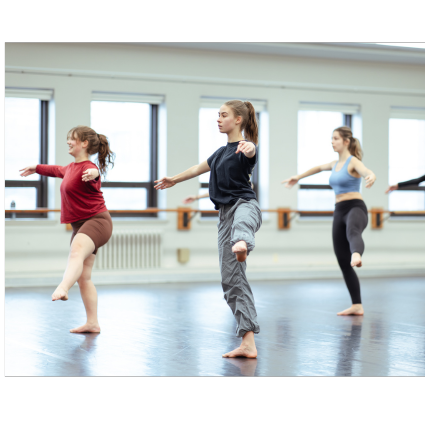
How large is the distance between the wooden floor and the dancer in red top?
40cm

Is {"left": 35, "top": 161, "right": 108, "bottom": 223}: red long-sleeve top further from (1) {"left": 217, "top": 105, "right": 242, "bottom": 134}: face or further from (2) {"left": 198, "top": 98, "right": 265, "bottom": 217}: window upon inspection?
(2) {"left": 198, "top": 98, "right": 265, "bottom": 217}: window

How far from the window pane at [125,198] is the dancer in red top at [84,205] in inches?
147

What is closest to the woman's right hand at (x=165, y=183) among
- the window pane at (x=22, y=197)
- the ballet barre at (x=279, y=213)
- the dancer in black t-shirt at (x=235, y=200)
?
the dancer in black t-shirt at (x=235, y=200)

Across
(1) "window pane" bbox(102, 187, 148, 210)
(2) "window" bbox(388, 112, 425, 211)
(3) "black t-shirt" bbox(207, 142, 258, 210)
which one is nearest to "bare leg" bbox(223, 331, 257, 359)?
(3) "black t-shirt" bbox(207, 142, 258, 210)

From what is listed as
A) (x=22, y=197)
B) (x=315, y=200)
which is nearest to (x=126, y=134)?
(x=22, y=197)

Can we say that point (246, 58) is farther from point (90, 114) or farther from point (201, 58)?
point (90, 114)

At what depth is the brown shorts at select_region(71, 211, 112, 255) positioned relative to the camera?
3.32 metres

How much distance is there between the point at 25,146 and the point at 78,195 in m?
3.95

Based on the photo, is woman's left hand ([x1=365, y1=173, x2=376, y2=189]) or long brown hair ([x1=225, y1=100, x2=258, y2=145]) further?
woman's left hand ([x1=365, y1=173, x2=376, y2=189])

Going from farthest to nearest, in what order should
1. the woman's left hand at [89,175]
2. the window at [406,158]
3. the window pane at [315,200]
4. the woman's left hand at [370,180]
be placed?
the window at [406,158] → the window pane at [315,200] → the woman's left hand at [370,180] → the woman's left hand at [89,175]

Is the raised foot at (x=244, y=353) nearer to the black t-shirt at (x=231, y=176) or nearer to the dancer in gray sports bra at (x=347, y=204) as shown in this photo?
the black t-shirt at (x=231, y=176)

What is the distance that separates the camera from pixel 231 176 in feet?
9.25

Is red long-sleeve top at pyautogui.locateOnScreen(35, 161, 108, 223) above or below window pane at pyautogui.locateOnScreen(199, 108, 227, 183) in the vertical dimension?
below

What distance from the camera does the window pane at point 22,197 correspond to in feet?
22.6
